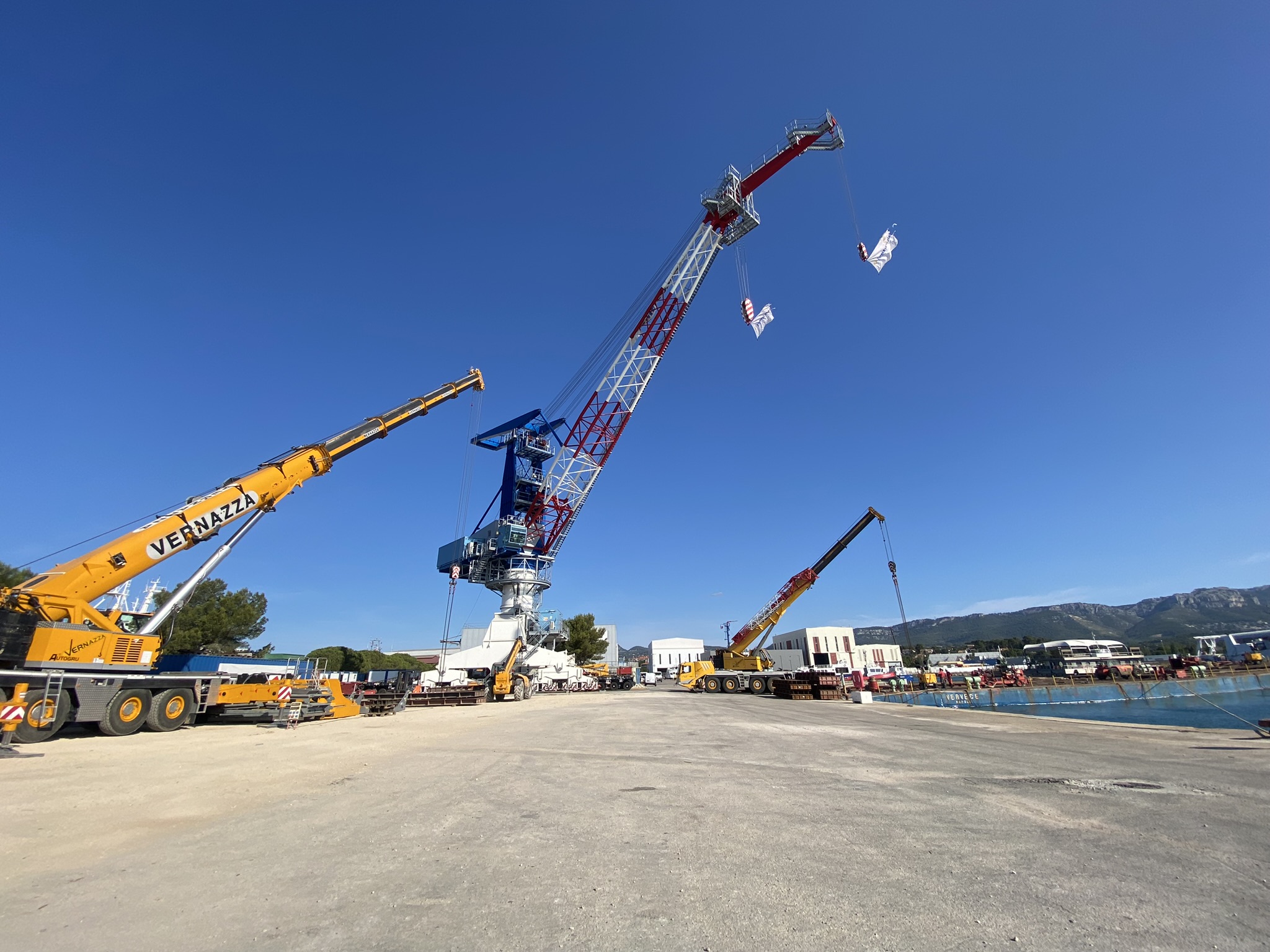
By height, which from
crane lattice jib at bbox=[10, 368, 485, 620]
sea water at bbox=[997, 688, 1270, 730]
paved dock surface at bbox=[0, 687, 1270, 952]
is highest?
crane lattice jib at bbox=[10, 368, 485, 620]

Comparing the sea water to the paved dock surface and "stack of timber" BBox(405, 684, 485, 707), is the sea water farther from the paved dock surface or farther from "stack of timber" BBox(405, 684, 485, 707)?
"stack of timber" BBox(405, 684, 485, 707)

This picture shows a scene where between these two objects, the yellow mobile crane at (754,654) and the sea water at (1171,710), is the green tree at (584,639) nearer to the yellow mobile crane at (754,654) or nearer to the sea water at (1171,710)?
the yellow mobile crane at (754,654)

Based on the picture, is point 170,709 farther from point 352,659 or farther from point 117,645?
point 352,659

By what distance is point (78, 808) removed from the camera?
24.8 ft

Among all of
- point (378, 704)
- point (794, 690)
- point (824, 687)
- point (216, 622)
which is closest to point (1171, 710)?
point (824, 687)

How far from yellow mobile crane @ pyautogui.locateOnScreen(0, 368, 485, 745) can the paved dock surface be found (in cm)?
336

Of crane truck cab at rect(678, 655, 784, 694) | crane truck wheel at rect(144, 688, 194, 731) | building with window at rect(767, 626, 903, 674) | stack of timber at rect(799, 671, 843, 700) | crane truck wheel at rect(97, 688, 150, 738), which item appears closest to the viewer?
crane truck wheel at rect(97, 688, 150, 738)

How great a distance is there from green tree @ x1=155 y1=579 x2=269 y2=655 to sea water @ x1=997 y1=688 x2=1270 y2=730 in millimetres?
68430

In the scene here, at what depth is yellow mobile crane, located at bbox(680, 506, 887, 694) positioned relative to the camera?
44.8m

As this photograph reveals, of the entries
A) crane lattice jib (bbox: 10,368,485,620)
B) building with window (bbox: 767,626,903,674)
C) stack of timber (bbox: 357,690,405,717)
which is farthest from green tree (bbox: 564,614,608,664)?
crane lattice jib (bbox: 10,368,485,620)

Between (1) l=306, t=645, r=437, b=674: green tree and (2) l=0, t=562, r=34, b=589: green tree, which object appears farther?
(1) l=306, t=645, r=437, b=674: green tree

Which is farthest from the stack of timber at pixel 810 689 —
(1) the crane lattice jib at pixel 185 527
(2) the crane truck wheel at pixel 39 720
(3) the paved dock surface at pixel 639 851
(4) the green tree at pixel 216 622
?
(4) the green tree at pixel 216 622

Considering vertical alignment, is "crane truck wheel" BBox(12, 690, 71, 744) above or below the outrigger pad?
below

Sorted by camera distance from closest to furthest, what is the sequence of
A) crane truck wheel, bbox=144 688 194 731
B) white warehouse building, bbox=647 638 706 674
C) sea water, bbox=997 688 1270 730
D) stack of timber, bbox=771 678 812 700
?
crane truck wheel, bbox=144 688 194 731
sea water, bbox=997 688 1270 730
stack of timber, bbox=771 678 812 700
white warehouse building, bbox=647 638 706 674
